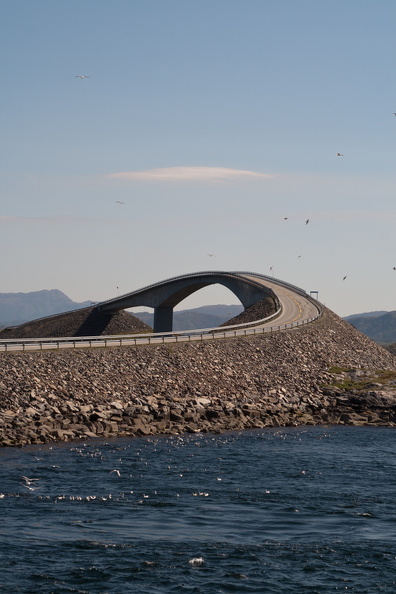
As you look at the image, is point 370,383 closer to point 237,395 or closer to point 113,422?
point 237,395

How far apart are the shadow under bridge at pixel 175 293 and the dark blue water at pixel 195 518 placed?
72285 millimetres

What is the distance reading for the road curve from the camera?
73000 millimetres

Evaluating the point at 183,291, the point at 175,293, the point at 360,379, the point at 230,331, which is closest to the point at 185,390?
the point at 360,379

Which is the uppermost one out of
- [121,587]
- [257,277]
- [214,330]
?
[257,277]

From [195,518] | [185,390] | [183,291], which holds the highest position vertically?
[183,291]

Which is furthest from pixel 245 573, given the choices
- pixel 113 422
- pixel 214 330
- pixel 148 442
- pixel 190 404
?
pixel 214 330

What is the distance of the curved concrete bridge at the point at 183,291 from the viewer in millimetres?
127562

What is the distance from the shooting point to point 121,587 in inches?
1108

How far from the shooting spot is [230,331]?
302 feet

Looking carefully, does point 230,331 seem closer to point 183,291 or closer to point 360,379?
point 360,379

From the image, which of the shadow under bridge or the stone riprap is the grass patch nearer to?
the stone riprap

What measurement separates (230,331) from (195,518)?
56097 millimetres

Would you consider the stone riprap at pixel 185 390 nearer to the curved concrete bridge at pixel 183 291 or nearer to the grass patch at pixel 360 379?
the grass patch at pixel 360 379

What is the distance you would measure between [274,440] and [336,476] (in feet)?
40.6
